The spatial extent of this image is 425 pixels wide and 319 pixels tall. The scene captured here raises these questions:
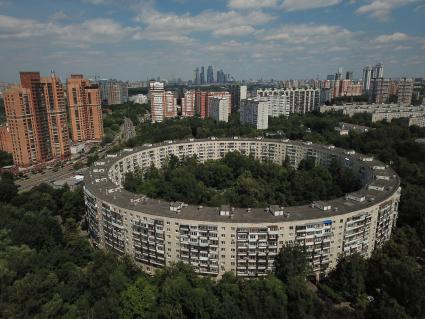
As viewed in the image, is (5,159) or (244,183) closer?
(244,183)

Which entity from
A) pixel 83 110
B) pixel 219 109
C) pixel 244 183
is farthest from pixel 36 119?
pixel 219 109

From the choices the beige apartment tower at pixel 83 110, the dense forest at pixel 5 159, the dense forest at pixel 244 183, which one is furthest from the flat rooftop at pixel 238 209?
the beige apartment tower at pixel 83 110

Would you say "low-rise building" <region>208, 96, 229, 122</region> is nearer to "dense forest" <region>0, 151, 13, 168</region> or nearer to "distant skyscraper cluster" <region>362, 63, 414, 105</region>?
"dense forest" <region>0, 151, 13, 168</region>

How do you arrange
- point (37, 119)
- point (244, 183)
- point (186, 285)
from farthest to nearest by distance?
point (37, 119) → point (244, 183) → point (186, 285)

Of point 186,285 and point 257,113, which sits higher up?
point 257,113

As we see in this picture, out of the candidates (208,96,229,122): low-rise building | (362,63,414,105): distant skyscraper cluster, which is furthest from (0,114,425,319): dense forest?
(362,63,414,105): distant skyscraper cluster

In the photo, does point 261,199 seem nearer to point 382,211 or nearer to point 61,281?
point 382,211

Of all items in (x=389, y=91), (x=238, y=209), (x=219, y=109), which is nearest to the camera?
(x=238, y=209)

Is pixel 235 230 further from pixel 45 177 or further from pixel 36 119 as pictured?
pixel 36 119

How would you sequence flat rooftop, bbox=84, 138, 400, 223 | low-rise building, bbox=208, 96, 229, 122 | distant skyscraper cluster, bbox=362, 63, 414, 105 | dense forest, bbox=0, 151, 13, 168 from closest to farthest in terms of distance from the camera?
flat rooftop, bbox=84, 138, 400, 223 → dense forest, bbox=0, 151, 13, 168 → low-rise building, bbox=208, 96, 229, 122 → distant skyscraper cluster, bbox=362, 63, 414, 105
